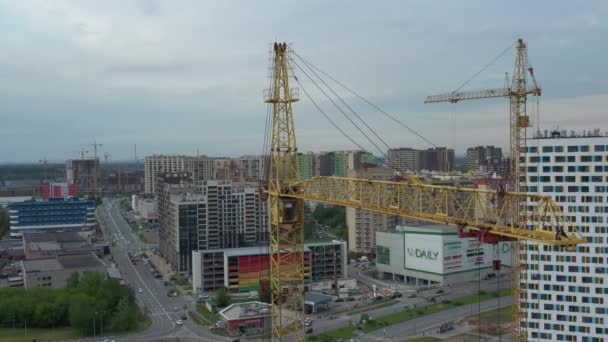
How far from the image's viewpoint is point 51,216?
32.9 meters

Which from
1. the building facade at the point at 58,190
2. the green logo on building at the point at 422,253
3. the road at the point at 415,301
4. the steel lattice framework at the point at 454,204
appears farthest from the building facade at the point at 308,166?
the steel lattice framework at the point at 454,204

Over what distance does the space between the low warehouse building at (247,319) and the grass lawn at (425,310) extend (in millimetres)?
2521

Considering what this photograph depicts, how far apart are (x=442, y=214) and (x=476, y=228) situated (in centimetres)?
58

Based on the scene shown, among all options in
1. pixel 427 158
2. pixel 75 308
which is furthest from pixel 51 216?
pixel 427 158

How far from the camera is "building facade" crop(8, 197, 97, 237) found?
31734mm

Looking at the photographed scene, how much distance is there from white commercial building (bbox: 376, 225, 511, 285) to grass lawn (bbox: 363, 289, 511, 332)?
1697mm

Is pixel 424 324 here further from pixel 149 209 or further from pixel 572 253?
pixel 149 209

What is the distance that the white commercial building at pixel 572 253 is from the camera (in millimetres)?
13266

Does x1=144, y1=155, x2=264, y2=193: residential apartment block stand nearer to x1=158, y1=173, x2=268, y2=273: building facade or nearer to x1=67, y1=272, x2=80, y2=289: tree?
x1=158, y1=173, x2=268, y2=273: building facade

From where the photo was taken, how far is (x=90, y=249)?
77.2 feet

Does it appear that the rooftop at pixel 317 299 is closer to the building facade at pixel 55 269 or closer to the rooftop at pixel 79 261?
the building facade at pixel 55 269

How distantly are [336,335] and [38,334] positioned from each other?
7213 mm

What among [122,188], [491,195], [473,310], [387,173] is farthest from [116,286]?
[122,188]

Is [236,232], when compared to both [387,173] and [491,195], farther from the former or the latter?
[491,195]
